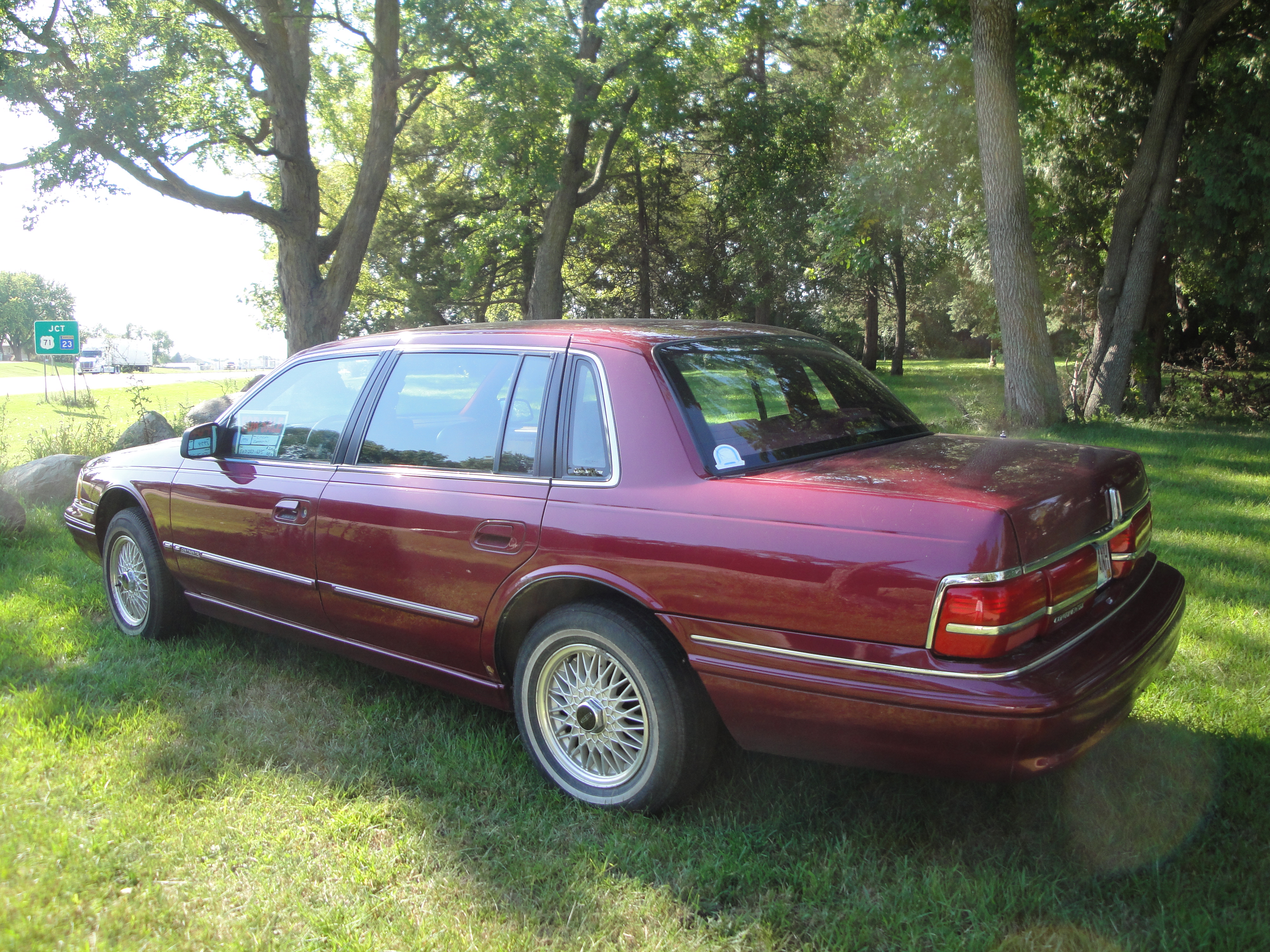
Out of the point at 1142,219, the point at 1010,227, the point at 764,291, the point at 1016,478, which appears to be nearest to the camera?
the point at 1016,478

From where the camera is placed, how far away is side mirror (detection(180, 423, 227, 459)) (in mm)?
4465

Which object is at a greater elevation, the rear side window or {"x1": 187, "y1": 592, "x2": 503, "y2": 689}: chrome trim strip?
the rear side window

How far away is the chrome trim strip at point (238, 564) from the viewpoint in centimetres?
402

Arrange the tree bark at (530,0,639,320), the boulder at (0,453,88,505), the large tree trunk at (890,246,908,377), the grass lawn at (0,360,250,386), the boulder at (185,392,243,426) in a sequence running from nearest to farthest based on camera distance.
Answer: the boulder at (0,453,88,505)
the boulder at (185,392,243,426)
the tree bark at (530,0,639,320)
the large tree trunk at (890,246,908,377)
the grass lawn at (0,360,250,386)

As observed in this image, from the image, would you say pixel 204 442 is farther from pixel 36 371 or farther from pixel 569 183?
pixel 36 371

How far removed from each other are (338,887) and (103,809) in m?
1.06

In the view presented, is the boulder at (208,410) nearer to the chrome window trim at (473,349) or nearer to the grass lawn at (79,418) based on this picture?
the grass lawn at (79,418)

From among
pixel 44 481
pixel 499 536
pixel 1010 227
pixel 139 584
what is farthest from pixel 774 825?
pixel 1010 227

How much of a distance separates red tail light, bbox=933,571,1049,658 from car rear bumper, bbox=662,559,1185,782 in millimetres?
46

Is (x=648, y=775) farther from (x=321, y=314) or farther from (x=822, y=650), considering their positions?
(x=321, y=314)

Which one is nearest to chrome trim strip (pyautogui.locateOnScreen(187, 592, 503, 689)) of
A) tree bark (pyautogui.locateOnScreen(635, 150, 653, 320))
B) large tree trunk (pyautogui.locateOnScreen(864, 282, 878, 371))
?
tree bark (pyautogui.locateOnScreen(635, 150, 653, 320))

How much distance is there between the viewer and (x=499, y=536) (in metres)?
3.32

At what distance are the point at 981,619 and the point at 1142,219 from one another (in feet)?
49.2

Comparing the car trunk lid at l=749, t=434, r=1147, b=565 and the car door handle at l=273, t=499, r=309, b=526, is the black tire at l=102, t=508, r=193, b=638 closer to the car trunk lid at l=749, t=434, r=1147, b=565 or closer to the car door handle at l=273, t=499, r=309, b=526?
the car door handle at l=273, t=499, r=309, b=526
